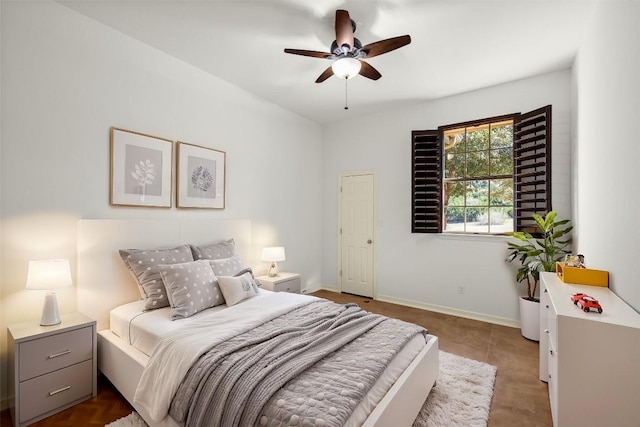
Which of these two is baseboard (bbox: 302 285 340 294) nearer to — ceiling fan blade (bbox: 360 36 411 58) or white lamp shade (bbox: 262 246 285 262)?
white lamp shade (bbox: 262 246 285 262)

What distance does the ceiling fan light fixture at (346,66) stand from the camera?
246cm

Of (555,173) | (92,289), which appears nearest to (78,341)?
(92,289)

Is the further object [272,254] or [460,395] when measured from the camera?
[272,254]

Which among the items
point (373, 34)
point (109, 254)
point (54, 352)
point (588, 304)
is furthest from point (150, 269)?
point (588, 304)

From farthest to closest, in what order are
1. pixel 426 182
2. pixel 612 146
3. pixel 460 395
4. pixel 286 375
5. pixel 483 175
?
pixel 426 182
pixel 483 175
pixel 460 395
pixel 612 146
pixel 286 375

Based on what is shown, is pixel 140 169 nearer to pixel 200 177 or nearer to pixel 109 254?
pixel 200 177

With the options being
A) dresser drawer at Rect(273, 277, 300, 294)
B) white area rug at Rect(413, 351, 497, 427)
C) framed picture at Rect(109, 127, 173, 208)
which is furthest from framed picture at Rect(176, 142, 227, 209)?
white area rug at Rect(413, 351, 497, 427)

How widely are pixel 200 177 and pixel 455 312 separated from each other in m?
3.61

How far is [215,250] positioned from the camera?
3051 millimetres

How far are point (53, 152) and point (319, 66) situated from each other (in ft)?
8.20

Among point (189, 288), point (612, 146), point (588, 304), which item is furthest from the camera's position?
point (189, 288)

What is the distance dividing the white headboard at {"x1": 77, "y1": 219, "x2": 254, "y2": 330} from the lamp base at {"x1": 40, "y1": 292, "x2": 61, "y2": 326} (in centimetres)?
29

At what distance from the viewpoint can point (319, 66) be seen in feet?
10.5

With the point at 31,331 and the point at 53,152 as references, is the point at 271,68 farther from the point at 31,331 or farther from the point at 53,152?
the point at 31,331
